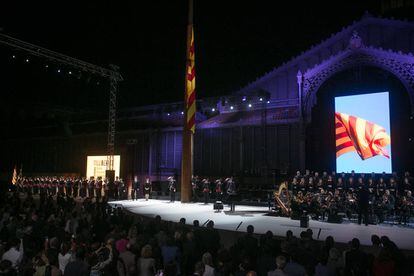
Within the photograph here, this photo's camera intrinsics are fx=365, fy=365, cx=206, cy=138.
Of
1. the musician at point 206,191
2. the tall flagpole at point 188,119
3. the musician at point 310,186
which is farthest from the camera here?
the musician at point 206,191

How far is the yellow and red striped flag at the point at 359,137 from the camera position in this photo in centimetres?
1923

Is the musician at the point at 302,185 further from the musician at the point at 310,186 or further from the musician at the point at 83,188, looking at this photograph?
the musician at the point at 83,188

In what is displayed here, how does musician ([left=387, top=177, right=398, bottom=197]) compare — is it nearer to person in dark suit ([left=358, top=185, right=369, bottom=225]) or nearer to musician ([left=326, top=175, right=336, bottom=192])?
person in dark suit ([left=358, top=185, right=369, bottom=225])

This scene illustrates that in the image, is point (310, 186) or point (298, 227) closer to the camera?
point (298, 227)

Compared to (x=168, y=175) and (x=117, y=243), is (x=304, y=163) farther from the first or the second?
(x=117, y=243)

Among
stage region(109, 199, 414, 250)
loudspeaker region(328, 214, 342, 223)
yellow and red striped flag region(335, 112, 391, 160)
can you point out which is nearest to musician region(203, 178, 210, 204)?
stage region(109, 199, 414, 250)

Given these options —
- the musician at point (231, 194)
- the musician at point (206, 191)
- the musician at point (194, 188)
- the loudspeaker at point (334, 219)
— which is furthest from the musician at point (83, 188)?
the loudspeaker at point (334, 219)

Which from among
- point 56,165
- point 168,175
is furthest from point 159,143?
point 56,165

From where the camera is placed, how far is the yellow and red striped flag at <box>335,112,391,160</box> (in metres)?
19.2

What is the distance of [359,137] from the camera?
19.9m

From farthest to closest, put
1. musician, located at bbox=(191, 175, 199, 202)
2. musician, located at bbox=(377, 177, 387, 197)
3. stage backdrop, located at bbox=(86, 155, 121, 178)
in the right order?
stage backdrop, located at bbox=(86, 155, 121, 178) → musician, located at bbox=(191, 175, 199, 202) → musician, located at bbox=(377, 177, 387, 197)

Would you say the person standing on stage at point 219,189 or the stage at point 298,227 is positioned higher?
the person standing on stage at point 219,189

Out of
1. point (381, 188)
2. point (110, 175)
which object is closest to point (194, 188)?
point (110, 175)

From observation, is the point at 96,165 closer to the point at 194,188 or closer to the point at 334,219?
the point at 194,188
